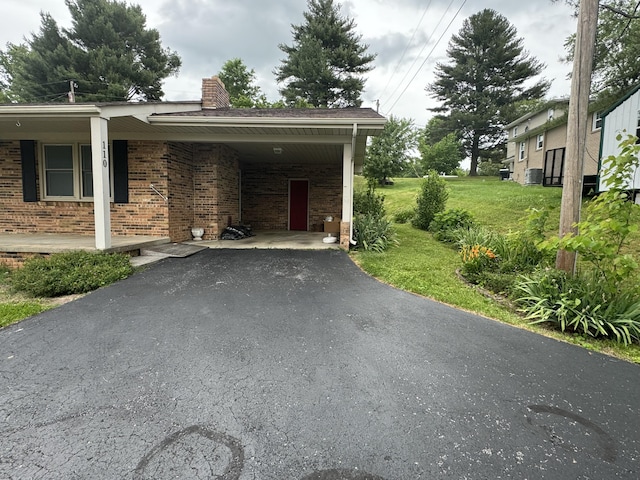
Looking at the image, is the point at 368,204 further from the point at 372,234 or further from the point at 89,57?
the point at 89,57

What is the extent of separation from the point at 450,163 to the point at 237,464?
3453cm

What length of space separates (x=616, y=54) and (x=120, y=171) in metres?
15.9

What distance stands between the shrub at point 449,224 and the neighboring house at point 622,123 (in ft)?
10.9

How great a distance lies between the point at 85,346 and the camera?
2852 millimetres

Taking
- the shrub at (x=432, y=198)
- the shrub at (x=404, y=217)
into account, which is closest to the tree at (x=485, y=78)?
the shrub at (x=404, y=217)

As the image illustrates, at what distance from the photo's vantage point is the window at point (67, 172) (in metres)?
7.70

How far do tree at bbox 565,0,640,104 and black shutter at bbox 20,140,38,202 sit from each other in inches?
623

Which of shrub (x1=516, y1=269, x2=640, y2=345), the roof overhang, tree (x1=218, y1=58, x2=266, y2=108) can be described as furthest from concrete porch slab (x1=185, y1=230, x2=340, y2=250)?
tree (x1=218, y1=58, x2=266, y2=108)

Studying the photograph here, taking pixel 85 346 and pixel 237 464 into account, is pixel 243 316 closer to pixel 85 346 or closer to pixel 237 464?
pixel 85 346

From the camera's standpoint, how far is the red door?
12.0 metres

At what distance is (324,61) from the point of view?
78.2ft

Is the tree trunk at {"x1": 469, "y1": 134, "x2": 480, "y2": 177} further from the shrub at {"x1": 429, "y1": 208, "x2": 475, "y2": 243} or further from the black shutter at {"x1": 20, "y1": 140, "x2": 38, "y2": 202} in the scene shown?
the black shutter at {"x1": 20, "y1": 140, "x2": 38, "y2": 202}

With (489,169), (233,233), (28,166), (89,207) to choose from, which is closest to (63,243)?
(89,207)

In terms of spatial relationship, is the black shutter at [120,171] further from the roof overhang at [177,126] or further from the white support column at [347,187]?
the white support column at [347,187]
